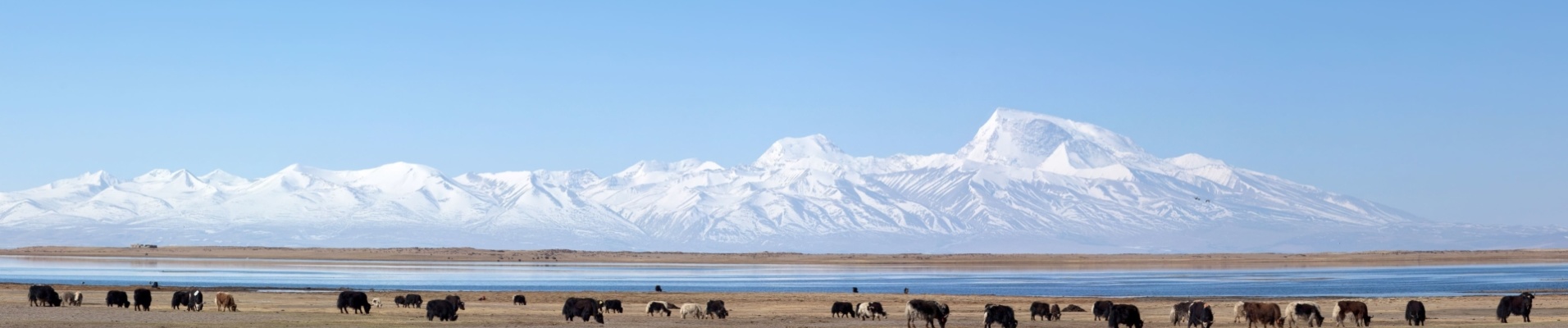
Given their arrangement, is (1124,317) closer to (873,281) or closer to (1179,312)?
(1179,312)

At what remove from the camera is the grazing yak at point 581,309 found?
4406cm

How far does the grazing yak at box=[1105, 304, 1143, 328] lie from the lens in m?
42.2

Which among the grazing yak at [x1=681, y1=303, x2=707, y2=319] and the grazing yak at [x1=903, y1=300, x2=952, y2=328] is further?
the grazing yak at [x1=681, y1=303, x2=707, y2=319]

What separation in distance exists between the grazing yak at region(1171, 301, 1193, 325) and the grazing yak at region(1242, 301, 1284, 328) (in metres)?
2.75

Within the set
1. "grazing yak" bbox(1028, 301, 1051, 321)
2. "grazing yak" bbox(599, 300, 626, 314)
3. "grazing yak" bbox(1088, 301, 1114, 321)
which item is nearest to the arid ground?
"grazing yak" bbox(1088, 301, 1114, 321)

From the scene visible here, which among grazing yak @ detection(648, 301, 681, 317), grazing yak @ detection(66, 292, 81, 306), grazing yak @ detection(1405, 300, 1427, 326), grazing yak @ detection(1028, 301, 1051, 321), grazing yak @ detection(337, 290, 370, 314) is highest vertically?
grazing yak @ detection(66, 292, 81, 306)

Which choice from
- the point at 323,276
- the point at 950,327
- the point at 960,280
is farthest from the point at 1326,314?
the point at 323,276

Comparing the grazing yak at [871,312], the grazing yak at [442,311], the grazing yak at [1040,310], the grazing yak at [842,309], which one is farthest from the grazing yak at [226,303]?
the grazing yak at [1040,310]

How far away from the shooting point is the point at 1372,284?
85875 mm

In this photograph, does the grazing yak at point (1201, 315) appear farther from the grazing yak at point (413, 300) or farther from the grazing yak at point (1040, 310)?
the grazing yak at point (413, 300)

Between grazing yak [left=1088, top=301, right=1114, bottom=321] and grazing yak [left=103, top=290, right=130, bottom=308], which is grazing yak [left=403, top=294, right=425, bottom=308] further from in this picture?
grazing yak [left=1088, top=301, right=1114, bottom=321]

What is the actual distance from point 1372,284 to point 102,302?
60.5m

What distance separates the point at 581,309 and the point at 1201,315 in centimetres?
1559

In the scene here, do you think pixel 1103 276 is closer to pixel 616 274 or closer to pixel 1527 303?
pixel 616 274
